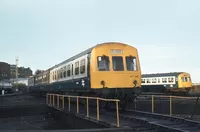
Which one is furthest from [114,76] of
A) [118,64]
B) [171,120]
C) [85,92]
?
[171,120]

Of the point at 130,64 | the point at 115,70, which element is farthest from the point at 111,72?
the point at 130,64

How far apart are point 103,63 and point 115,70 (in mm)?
731

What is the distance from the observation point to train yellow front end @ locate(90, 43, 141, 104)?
50.9 feet

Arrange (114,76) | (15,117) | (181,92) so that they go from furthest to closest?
1. (181,92)
2. (15,117)
3. (114,76)

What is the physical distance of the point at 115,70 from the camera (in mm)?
16031

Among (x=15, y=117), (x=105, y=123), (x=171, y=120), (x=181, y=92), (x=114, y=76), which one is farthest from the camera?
(x=181, y=92)

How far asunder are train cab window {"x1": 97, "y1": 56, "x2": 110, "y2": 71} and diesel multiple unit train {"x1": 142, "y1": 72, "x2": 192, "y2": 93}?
89.3ft

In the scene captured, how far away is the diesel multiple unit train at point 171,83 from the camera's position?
41.4 m

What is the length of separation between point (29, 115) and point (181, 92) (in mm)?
25277

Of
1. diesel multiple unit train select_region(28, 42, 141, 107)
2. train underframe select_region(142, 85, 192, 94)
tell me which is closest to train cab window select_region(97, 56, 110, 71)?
diesel multiple unit train select_region(28, 42, 141, 107)

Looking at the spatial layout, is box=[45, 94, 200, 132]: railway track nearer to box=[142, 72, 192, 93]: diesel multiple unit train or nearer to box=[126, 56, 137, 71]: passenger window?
box=[126, 56, 137, 71]: passenger window

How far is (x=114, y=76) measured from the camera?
1585 centimetres

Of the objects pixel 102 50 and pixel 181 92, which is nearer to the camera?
pixel 102 50

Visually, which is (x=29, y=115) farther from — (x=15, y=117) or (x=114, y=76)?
(x=114, y=76)
